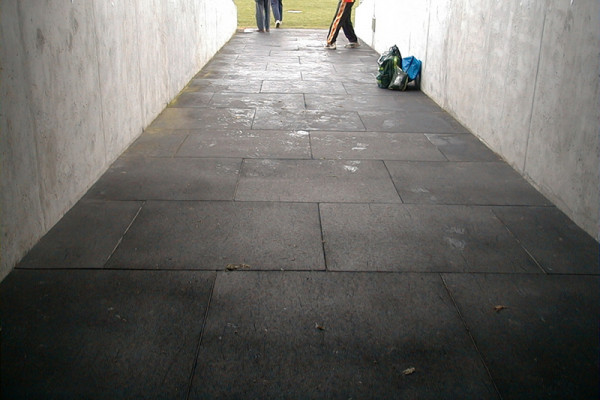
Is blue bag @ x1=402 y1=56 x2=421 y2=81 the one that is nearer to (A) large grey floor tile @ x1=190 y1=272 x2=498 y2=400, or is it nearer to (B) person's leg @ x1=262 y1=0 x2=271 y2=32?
(A) large grey floor tile @ x1=190 y1=272 x2=498 y2=400

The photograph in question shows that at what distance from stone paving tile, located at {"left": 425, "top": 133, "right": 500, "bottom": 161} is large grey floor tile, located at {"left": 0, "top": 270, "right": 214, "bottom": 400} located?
3.68 metres

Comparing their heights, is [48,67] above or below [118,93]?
above

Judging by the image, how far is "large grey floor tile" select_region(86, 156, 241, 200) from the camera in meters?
4.99

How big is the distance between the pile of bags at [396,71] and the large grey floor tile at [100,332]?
7.41m

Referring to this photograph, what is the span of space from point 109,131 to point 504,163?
4051 millimetres

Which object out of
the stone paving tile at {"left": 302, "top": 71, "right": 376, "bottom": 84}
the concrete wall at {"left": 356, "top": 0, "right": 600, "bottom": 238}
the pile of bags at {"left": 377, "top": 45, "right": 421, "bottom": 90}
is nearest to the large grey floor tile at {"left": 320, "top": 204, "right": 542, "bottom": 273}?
the concrete wall at {"left": 356, "top": 0, "right": 600, "bottom": 238}

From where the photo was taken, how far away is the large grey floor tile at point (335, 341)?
106 inches

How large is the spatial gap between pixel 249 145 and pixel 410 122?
2.52 metres

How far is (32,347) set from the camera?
2.92 metres

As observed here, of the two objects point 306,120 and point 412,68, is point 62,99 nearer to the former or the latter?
point 306,120

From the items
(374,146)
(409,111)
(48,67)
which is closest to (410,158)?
(374,146)

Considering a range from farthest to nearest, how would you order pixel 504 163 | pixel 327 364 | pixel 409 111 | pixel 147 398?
pixel 409 111 < pixel 504 163 < pixel 327 364 < pixel 147 398

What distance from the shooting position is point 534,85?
5.41 m

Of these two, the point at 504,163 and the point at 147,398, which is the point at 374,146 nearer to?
the point at 504,163
